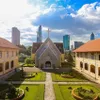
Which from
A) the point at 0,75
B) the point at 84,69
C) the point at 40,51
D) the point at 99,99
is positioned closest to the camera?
the point at 99,99

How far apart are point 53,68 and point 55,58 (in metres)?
3.44

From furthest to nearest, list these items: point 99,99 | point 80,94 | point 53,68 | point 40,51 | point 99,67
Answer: point 40,51
point 53,68
point 99,67
point 80,94
point 99,99

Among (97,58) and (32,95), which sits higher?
(97,58)

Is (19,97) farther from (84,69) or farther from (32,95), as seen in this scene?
(84,69)

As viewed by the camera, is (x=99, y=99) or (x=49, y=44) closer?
(x=99, y=99)

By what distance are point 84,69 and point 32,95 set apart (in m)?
23.5

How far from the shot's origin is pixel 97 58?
97.9ft

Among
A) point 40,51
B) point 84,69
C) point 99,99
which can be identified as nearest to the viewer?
point 99,99

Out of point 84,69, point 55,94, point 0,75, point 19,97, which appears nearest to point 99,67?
point 84,69

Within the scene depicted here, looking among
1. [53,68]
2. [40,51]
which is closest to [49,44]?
[40,51]

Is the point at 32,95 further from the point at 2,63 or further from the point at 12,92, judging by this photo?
the point at 2,63

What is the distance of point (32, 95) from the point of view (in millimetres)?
19125

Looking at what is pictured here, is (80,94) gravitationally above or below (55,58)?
below

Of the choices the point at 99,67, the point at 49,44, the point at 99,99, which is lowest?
the point at 99,99
